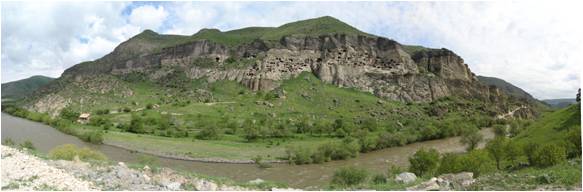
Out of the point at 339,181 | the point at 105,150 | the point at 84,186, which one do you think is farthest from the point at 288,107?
the point at 84,186

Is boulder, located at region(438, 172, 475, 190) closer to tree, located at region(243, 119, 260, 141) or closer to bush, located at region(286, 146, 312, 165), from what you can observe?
bush, located at region(286, 146, 312, 165)

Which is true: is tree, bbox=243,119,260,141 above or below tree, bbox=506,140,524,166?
below

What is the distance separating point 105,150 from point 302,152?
34542 millimetres

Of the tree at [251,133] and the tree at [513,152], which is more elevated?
the tree at [513,152]

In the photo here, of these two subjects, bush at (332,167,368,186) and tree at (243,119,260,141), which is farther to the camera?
tree at (243,119,260,141)

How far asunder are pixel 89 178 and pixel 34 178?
2.93 m

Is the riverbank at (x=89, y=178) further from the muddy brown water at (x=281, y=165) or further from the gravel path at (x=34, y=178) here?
the muddy brown water at (x=281, y=165)

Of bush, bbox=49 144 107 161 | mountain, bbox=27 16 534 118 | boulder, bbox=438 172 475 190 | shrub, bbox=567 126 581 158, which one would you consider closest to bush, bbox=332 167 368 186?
boulder, bbox=438 172 475 190

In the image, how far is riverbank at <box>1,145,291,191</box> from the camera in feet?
52.9

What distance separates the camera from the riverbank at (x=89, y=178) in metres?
16.1

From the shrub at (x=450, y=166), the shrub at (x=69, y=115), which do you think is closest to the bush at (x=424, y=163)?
the shrub at (x=450, y=166)

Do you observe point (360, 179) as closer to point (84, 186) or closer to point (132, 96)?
point (84, 186)

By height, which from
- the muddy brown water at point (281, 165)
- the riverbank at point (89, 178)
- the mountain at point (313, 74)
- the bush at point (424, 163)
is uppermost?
the mountain at point (313, 74)

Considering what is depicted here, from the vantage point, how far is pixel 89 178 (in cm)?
1928
